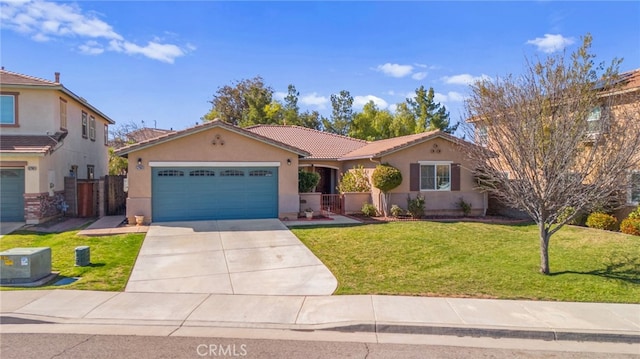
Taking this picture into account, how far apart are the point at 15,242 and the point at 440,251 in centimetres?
1284

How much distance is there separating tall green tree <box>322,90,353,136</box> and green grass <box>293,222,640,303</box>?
1330 inches

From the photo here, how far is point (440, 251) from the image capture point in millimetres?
10977

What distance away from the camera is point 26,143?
15930 millimetres

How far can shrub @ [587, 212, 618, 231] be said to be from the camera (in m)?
14.4

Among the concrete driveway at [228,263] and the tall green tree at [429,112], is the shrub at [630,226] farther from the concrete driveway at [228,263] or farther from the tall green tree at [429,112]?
the tall green tree at [429,112]

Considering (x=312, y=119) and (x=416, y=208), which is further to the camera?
(x=312, y=119)

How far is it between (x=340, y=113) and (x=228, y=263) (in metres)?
40.4

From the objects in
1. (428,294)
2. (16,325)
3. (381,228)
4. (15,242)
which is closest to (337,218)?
(381,228)

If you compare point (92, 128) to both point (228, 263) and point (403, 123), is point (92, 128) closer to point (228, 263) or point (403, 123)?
point (228, 263)

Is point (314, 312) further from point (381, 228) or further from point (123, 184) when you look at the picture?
point (123, 184)

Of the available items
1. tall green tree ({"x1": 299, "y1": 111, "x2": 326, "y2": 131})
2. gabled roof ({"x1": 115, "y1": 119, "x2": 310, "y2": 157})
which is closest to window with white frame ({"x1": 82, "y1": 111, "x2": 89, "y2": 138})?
gabled roof ({"x1": 115, "y1": 119, "x2": 310, "y2": 157})

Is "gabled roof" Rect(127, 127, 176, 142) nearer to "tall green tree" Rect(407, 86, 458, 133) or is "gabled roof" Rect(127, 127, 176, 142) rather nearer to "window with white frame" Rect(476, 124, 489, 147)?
"tall green tree" Rect(407, 86, 458, 133)

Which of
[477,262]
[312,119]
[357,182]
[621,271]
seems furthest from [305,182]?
[312,119]

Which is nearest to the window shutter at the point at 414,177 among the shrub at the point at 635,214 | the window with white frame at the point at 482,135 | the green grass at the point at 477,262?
the green grass at the point at 477,262
